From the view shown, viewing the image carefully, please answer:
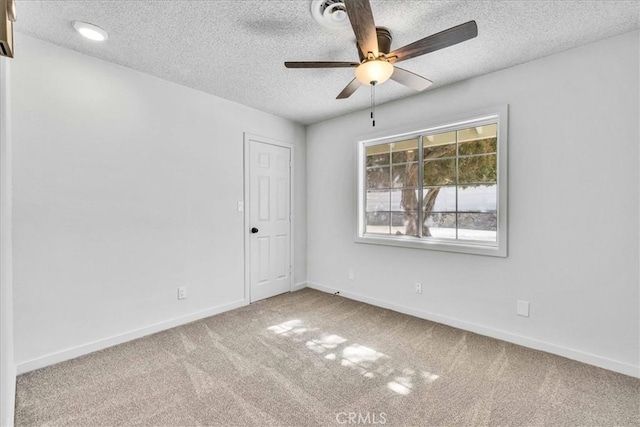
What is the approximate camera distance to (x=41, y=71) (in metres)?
2.24

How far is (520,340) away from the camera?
2.61 metres

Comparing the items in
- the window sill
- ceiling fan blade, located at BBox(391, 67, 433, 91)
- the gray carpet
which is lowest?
the gray carpet

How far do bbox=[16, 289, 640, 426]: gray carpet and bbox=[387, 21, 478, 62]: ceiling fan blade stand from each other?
2.19 meters

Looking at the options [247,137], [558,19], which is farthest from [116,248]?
[558,19]

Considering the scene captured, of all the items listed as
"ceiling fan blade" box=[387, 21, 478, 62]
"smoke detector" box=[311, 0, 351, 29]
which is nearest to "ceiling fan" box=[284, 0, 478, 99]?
"ceiling fan blade" box=[387, 21, 478, 62]

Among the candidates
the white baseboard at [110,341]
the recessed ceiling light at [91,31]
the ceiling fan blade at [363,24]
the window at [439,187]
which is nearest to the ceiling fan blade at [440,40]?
the ceiling fan blade at [363,24]

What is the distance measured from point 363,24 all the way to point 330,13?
39 centimetres

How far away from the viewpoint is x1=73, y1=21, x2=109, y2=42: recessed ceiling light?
204cm

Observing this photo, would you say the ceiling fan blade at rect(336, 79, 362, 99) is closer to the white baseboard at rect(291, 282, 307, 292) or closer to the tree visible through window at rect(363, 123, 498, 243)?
the tree visible through window at rect(363, 123, 498, 243)

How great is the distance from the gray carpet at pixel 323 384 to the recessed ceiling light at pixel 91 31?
2.46m

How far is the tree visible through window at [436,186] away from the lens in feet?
9.62

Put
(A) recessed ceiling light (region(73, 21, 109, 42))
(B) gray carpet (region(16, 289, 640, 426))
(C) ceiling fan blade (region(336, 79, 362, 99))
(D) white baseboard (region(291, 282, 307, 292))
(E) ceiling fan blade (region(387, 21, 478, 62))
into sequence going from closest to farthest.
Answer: (E) ceiling fan blade (region(387, 21, 478, 62)) → (B) gray carpet (region(16, 289, 640, 426)) → (A) recessed ceiling light (region(73, 21, 109, 42)) → (C) ceiling fan blade (region(336, 79, 362, 99)) → (D) white baseboard (region(291, 282, 307, 292))

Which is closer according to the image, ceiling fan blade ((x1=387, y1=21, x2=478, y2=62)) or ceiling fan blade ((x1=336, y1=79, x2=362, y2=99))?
ceiling fan blade ((x1=387, y1=21, x2=478, y2=62))

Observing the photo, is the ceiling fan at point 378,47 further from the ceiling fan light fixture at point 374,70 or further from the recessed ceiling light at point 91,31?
the recessed ceiling light at point 91,31
